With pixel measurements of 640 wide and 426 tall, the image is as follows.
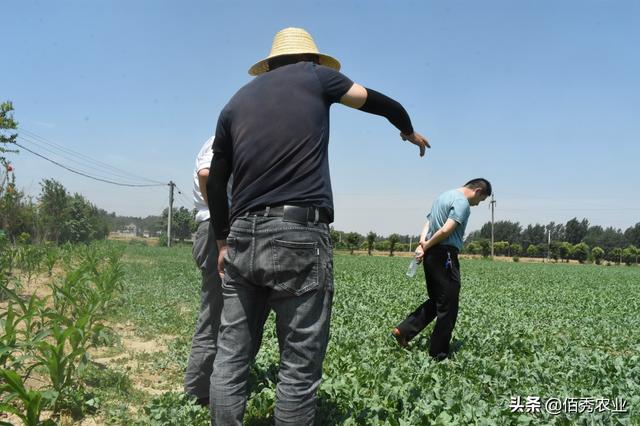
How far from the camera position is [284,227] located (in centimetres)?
222

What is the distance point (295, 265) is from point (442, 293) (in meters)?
2.82

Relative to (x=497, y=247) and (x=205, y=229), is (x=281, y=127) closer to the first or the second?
(x=205, y=229)

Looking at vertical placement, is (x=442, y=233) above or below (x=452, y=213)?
below

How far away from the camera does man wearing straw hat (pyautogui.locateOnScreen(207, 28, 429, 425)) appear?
Result: 88.2 inches

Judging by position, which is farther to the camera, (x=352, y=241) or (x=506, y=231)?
(x=506, y=231)

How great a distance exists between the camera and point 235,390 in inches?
92.7

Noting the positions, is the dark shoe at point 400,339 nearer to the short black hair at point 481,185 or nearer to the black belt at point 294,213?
the short black hair at point 481,185

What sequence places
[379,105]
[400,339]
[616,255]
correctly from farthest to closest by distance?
[616,255], [400,339], [379,105]

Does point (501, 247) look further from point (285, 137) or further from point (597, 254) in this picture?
point (285, 137)

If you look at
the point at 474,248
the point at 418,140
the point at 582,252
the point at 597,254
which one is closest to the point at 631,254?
the point at 597,254

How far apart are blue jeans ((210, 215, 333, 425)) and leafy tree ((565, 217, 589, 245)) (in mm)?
137183

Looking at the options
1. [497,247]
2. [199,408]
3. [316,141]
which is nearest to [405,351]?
[199,408]

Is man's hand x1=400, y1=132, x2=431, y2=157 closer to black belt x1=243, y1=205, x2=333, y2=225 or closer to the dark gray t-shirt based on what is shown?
the dark gray t-shirt

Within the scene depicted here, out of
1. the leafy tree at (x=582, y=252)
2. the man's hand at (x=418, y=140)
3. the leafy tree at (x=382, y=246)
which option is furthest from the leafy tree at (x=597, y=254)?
the man's hand at (x=418, y=140)
